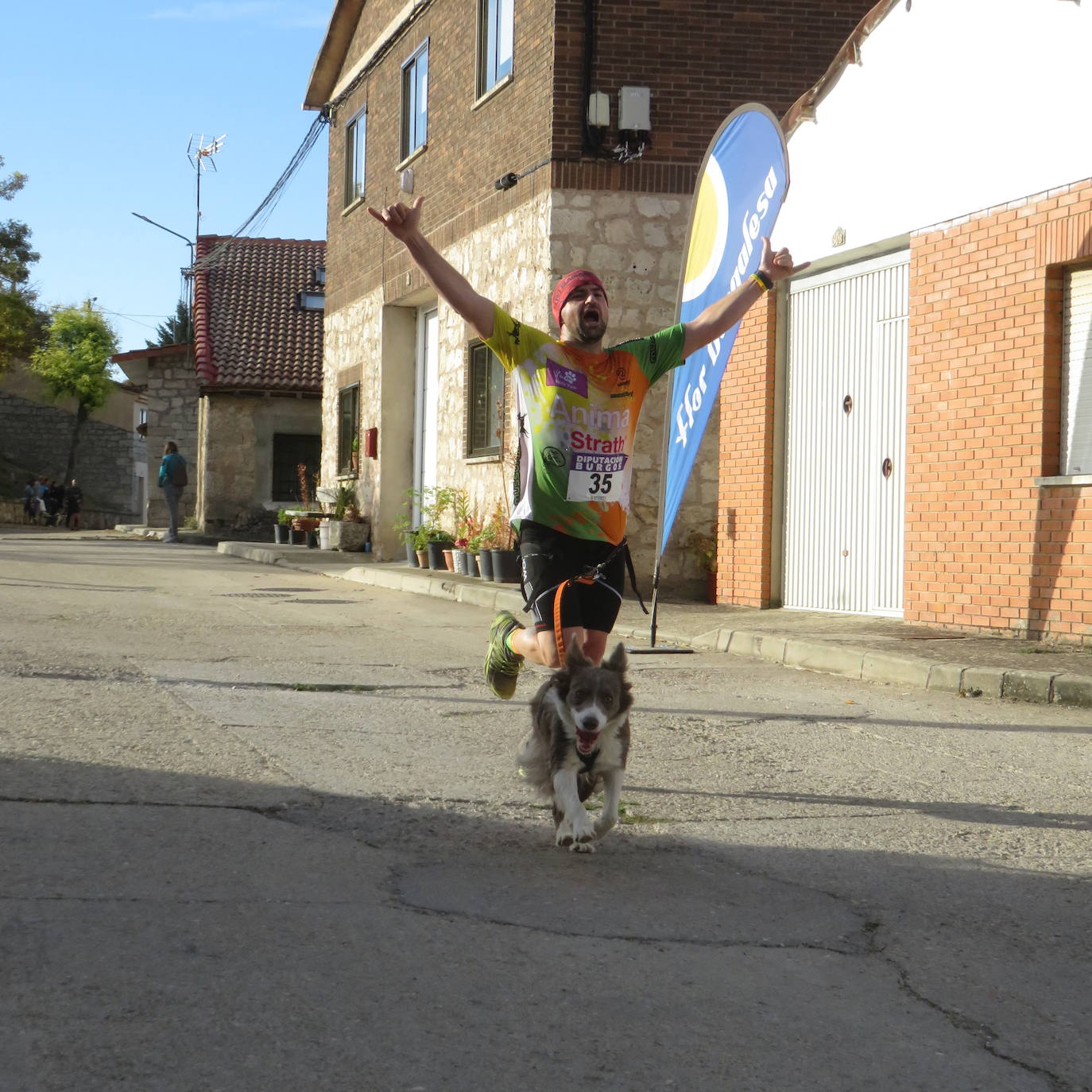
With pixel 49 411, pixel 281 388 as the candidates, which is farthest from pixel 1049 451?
pixel 49 411

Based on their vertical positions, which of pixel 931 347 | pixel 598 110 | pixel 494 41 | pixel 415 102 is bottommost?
pixel 931 347

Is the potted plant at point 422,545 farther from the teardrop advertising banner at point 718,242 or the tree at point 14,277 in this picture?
the tree at point 14,277

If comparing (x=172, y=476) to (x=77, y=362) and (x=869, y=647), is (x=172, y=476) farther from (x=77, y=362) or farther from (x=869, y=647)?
(x=77, y=362)

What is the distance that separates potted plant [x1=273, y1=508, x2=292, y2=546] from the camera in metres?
26.7

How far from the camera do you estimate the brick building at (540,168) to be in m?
15.1

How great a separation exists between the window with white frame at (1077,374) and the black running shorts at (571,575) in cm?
590

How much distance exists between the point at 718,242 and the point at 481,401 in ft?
27.8

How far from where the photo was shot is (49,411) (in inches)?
2576

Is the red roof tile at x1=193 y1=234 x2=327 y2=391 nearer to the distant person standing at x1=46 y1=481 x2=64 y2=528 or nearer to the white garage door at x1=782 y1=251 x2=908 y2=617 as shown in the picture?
the distant person standing at x1=46 y1=481 x2=64 y2=528

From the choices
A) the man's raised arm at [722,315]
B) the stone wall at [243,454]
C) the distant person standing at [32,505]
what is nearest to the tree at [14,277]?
the distant person standing at [32,505]


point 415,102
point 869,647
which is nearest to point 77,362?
point 415,102

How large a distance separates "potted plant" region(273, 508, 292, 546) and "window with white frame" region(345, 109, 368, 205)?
19.8 ft

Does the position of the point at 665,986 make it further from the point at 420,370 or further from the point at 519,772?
the point at 420,370

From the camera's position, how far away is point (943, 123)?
1109 cm
